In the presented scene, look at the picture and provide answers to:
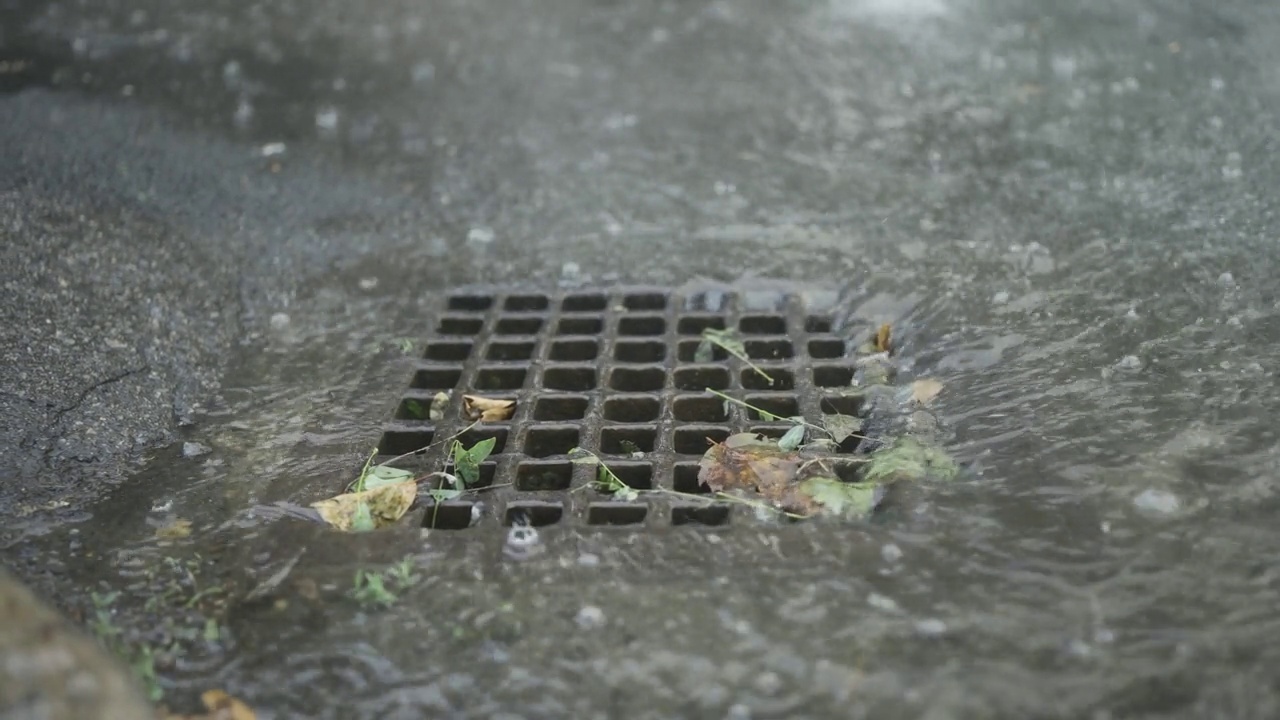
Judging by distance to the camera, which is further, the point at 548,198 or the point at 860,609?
the point at 548,198

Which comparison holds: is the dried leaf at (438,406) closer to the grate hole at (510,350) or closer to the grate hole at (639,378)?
the grate hole at (510,350)

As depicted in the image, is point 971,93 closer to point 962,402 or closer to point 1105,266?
point 1105,266

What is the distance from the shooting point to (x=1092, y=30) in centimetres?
387

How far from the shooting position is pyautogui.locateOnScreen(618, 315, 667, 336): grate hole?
8.38 ft

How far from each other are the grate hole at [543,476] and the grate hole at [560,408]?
202 mm

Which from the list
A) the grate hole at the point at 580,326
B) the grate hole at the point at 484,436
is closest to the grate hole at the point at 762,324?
the grate hole at the point at 580,326

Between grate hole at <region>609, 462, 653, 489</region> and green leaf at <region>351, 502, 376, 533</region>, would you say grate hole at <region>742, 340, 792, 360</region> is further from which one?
green leaf at <region>351, 502, 376, 533</region>

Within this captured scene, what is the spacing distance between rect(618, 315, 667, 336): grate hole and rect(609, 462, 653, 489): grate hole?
1.97 ft

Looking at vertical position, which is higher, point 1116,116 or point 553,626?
point 1116,116

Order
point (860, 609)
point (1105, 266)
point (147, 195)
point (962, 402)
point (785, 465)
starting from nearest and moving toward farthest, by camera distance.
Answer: point (860, 609) → point (785, 465) → point (962, 402) → point (1105, 266) → point (147, 195)

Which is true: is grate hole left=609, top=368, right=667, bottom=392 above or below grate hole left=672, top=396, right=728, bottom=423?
above

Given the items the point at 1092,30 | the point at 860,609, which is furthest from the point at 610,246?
the point at 1092,30

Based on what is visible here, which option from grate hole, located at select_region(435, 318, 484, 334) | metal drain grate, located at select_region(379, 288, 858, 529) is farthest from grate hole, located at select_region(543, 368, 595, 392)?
grate hole, located at select_region(435, 318, 484, 334)

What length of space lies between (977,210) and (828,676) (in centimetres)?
174
